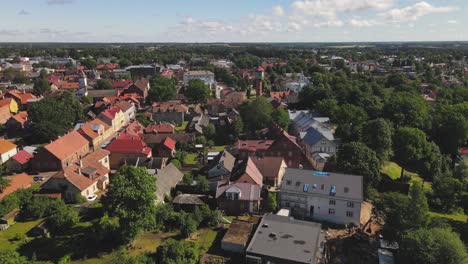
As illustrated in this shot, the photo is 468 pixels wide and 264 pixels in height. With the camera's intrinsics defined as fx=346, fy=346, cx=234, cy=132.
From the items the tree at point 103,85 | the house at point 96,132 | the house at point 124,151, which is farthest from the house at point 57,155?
the tree at point 103,85

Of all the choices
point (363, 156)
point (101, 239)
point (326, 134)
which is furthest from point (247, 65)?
point (101, 239)

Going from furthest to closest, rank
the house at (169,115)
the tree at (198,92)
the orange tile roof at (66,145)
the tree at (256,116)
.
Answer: the tree at (198,92), the house at (169,115), the tree at (256,116), the orange tile roof at (66,145)

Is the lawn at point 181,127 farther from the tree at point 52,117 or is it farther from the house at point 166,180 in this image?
the house at point 166,180

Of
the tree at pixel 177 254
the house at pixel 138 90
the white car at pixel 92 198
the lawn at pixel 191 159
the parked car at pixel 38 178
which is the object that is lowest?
the white car at pixel 92 198

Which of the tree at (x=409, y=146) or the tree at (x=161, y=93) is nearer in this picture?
the tree at (x=409, y=146)

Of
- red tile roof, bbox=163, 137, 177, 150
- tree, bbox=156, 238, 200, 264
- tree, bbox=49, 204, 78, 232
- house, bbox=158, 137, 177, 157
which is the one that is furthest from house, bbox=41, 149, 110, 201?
tree, bbox=156, 238, 200, 264

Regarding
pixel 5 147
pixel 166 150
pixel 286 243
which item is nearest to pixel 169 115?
pixel 166 150
